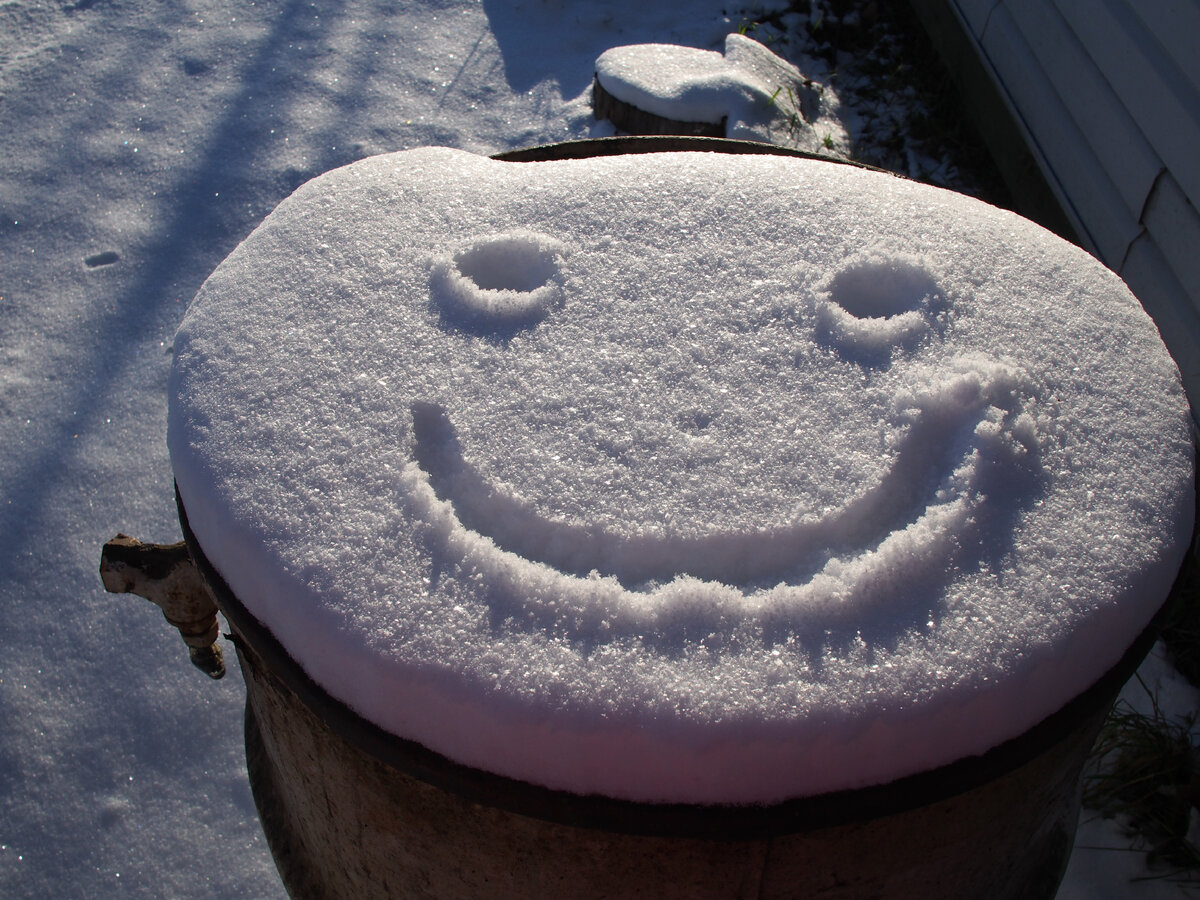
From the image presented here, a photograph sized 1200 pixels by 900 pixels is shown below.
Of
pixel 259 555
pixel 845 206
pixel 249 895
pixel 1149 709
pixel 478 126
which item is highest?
pixel 845 206

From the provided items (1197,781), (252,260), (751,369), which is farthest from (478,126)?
(1197,781)

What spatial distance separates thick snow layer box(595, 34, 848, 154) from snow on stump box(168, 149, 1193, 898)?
153cm

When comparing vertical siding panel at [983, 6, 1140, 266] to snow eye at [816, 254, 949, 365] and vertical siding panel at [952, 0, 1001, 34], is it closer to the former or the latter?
vertical siding panel at [952, 0, 1001, 34]

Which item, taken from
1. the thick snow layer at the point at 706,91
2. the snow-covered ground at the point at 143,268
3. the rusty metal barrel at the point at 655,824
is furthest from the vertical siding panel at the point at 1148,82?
the rusty metal barrel at the point at 655,824

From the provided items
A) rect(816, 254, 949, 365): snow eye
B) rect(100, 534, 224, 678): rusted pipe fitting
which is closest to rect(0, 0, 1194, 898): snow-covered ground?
rect(100, 534, 224, 678): rusted pipe fitting

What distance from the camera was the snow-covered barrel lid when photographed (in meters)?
0.81

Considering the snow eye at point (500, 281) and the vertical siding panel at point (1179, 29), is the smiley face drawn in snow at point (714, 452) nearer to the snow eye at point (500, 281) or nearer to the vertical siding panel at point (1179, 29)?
the snow eye at point (500, 281)

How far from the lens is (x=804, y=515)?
924 mm

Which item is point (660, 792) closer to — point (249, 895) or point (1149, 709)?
point (249, 895)

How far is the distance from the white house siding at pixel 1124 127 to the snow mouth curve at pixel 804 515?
5.44 feet

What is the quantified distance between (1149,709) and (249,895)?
2.10 metres

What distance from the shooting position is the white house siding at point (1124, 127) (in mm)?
2338

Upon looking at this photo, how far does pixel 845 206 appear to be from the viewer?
4.17ft

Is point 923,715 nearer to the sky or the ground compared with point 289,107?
nearer to the sky
